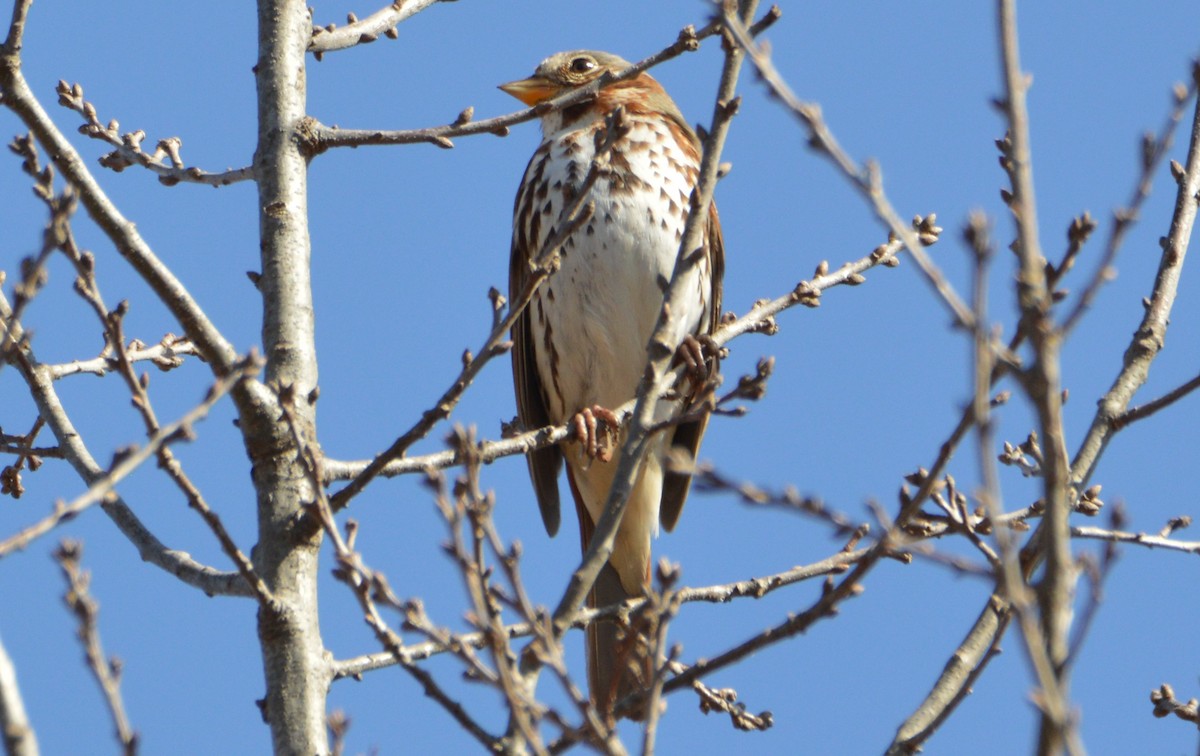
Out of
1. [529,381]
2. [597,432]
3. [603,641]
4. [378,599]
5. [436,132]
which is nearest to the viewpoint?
[378,599]

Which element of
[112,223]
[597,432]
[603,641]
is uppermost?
[597,432]

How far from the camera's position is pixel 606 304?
6223mm

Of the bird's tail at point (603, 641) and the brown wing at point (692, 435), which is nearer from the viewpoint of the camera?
the bird's tail at point (603, 641)

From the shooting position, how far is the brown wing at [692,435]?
6.53 meters

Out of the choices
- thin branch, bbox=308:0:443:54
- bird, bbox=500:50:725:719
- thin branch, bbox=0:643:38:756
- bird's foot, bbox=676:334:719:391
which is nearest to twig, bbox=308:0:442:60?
thin branch, bbox=308:0:443:54

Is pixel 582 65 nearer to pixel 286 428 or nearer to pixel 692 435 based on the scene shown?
pixel 692 435

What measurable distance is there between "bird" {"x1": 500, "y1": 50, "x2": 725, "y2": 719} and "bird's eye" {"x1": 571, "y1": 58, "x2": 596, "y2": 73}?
0.62 metres

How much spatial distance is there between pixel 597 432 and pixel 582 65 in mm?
2808

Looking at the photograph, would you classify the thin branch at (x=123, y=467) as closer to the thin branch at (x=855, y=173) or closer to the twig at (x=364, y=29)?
the thin branch at (x=855, y=173)

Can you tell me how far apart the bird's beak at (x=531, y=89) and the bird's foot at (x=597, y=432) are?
8.66ft

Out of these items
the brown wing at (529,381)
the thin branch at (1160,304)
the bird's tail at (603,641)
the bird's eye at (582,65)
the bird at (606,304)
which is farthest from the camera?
the bird's eye at (582,65)

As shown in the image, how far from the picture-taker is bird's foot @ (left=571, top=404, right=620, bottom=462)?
520 centimetres

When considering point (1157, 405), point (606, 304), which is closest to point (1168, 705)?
point (1157, 405)

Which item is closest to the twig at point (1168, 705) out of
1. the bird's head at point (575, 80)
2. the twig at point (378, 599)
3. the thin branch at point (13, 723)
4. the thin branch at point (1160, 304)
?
the thin branch at point (1160, 304)
